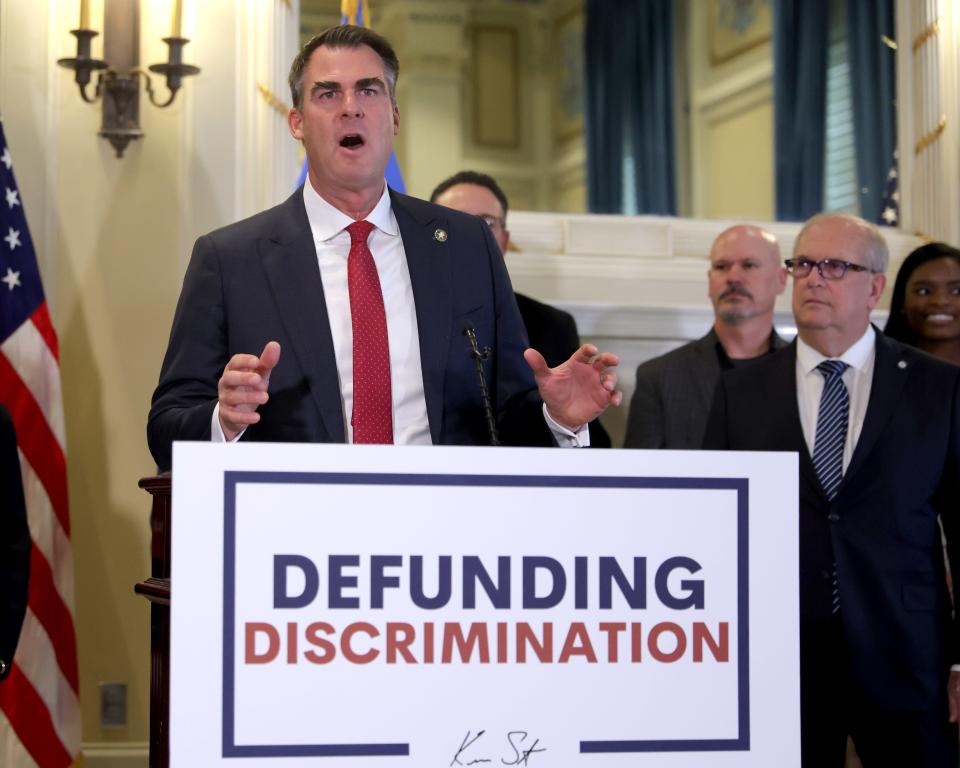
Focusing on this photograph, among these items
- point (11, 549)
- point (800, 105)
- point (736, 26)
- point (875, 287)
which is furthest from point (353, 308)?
point (736, 26)

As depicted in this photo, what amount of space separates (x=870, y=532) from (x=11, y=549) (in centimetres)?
191

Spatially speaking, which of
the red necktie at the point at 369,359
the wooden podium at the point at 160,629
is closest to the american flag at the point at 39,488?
the wooden podium at the point at 160,629

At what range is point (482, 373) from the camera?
1825 mm

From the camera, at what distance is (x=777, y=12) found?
5785 mm

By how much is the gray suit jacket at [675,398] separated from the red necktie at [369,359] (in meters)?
1.74

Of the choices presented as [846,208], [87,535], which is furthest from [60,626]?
[846,208]

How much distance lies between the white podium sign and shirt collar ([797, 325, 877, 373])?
1530 mm

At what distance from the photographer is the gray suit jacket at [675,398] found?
3.68m

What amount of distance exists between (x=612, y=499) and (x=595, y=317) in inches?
122

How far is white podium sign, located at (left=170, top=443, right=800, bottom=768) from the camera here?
141 centimetres

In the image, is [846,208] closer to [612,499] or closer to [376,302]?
[376,302]

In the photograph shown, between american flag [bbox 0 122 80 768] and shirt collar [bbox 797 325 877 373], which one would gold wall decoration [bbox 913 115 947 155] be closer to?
shirt collar [bbox 797 325 877 373]

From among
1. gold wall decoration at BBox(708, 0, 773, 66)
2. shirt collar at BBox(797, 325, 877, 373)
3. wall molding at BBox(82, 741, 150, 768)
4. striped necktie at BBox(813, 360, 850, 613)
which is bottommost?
wall molding at BBox(82, 741, 150, 768)

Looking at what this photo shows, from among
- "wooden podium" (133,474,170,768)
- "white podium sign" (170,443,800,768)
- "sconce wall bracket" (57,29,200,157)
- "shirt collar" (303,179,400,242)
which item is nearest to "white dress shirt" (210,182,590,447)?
"shirt collar" (303,179,400,242)
